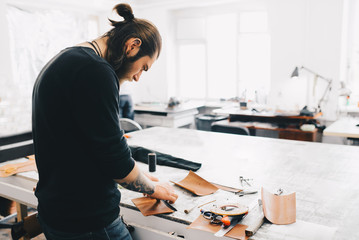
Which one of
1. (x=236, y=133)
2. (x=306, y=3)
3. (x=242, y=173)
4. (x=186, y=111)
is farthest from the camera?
(x=186, y=111)

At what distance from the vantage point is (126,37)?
1104mm

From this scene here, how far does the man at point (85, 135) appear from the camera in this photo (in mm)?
956

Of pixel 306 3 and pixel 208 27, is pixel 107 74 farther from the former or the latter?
pixel 208 27

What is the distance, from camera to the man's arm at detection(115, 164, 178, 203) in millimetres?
1130

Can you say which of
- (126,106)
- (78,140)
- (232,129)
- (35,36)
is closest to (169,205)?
(78,140)

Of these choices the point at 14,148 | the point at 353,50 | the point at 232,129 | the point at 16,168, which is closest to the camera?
the point at 16,168

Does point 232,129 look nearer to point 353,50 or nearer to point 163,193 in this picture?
point 163,193

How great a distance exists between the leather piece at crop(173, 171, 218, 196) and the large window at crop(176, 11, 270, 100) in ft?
12.4

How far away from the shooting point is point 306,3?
172 inches

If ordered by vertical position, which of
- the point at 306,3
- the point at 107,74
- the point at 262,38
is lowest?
the point at 107,74

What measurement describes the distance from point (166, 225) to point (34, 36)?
4.18 m

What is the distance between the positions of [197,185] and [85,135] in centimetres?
84

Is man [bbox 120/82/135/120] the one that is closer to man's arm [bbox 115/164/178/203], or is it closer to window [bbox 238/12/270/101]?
window [bbox 238/12/270/101]

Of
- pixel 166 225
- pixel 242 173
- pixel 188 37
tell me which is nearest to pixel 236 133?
pixel 242 173
